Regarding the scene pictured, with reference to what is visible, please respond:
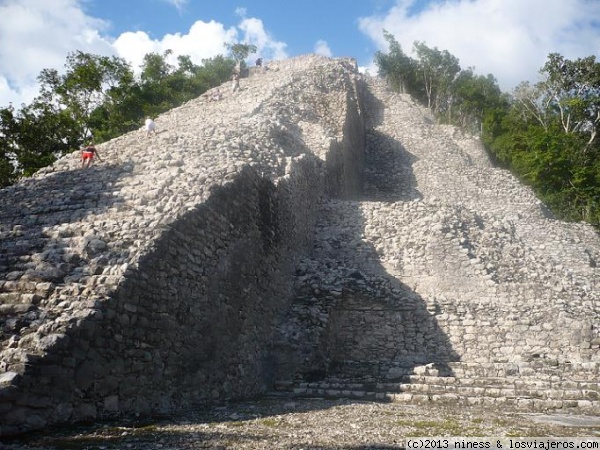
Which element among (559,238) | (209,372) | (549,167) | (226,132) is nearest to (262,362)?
(209,372)

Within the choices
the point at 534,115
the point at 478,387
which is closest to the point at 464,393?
the point at 478,387

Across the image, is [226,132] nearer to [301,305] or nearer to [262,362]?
[301,305]

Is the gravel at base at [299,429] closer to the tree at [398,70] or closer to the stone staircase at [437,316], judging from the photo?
the stone staircase at [437,316]

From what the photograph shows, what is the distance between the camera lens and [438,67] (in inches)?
1554

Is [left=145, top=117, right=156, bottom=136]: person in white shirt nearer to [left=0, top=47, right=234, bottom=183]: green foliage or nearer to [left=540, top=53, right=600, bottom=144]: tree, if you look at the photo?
[left=0, top=47, right=234, bottom=183]: green foliage

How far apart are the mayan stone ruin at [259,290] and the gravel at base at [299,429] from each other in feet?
1.69

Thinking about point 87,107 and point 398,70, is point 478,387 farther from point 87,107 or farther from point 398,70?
point 398,70

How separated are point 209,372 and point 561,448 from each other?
193 inches

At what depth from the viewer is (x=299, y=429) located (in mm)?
Answer: 5621

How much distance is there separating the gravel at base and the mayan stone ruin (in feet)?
1.69

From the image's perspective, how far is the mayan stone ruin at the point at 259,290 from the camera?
6.01 meters

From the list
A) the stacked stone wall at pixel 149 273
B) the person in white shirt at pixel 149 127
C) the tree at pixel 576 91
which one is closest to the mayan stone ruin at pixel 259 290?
the stacked stone wall at pixel 149 273

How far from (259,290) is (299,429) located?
4405mm

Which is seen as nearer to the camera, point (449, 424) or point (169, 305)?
point (449, 424)
